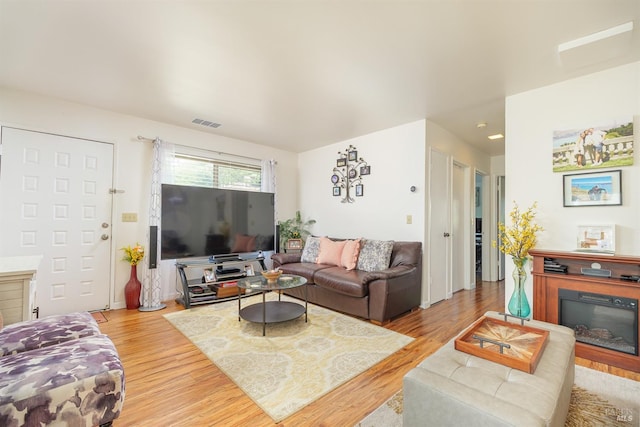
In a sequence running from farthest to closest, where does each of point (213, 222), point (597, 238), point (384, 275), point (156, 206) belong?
point (213, 222) → point (156, 206) → point (384, 275) → point (597, 238)

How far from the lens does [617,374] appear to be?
2.05m

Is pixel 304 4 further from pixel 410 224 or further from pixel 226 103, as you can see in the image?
pixel 410 224

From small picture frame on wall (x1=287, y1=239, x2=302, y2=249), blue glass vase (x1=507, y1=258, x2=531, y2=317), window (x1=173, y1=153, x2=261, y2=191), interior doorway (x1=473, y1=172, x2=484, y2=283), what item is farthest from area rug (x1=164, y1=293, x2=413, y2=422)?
interior doorway (x1=473, y1=172, x2=484, y2=283)

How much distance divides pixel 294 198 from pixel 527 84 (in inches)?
154

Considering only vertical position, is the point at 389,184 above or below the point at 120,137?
below

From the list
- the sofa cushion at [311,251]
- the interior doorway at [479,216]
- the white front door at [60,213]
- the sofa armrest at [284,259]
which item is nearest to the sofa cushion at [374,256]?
the sofa cushion at [311,251]

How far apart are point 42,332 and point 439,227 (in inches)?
161

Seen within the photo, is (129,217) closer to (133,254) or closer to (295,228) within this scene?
(133,254)

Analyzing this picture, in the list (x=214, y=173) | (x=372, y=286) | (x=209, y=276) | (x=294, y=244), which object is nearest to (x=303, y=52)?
(x=372, y=286)

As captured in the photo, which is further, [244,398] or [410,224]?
[410,224]

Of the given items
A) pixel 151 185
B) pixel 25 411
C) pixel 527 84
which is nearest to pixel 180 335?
pixel 25 411

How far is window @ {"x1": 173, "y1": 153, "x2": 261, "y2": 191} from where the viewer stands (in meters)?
4.12

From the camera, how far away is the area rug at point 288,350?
1834 millimetres

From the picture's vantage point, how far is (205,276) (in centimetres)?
381
